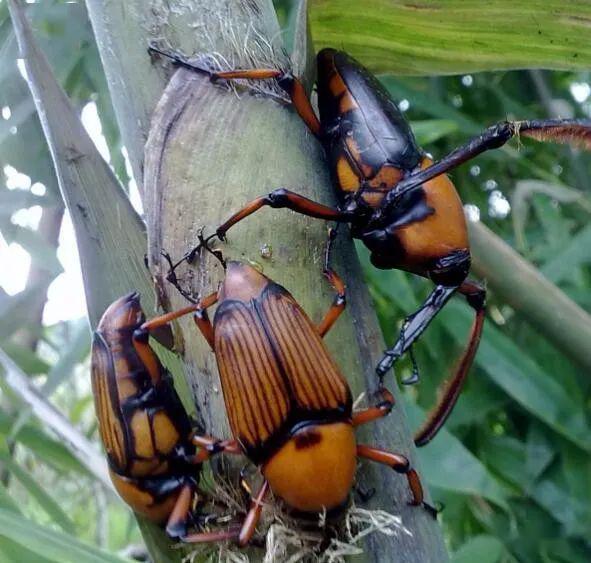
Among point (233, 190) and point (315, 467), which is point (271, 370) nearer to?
point (315, 467)

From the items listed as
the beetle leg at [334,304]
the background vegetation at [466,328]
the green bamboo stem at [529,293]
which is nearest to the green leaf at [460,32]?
the background vegetation at [466,328]

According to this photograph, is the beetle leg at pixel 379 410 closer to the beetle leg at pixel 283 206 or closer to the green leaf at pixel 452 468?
the beetle leg at pixel 283 206

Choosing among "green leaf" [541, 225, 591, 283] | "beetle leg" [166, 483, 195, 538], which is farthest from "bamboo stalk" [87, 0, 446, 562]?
"green leaf" [541, 225, 591, 283]

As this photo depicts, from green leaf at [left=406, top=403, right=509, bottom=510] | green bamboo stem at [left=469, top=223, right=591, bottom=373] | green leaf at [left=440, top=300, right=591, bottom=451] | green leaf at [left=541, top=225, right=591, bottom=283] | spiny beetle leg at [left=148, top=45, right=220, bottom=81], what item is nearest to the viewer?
spiny beetle leg at [left=148, top=45, right=220, bottom=81]

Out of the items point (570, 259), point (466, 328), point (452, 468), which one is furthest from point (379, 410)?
point (570, 259)

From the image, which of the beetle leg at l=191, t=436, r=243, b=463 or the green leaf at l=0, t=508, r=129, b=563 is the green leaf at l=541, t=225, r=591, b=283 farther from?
the green leaf at l=0, t=508, r=129, b=563

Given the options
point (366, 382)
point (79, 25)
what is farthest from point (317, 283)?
Result: point (79, 25)
